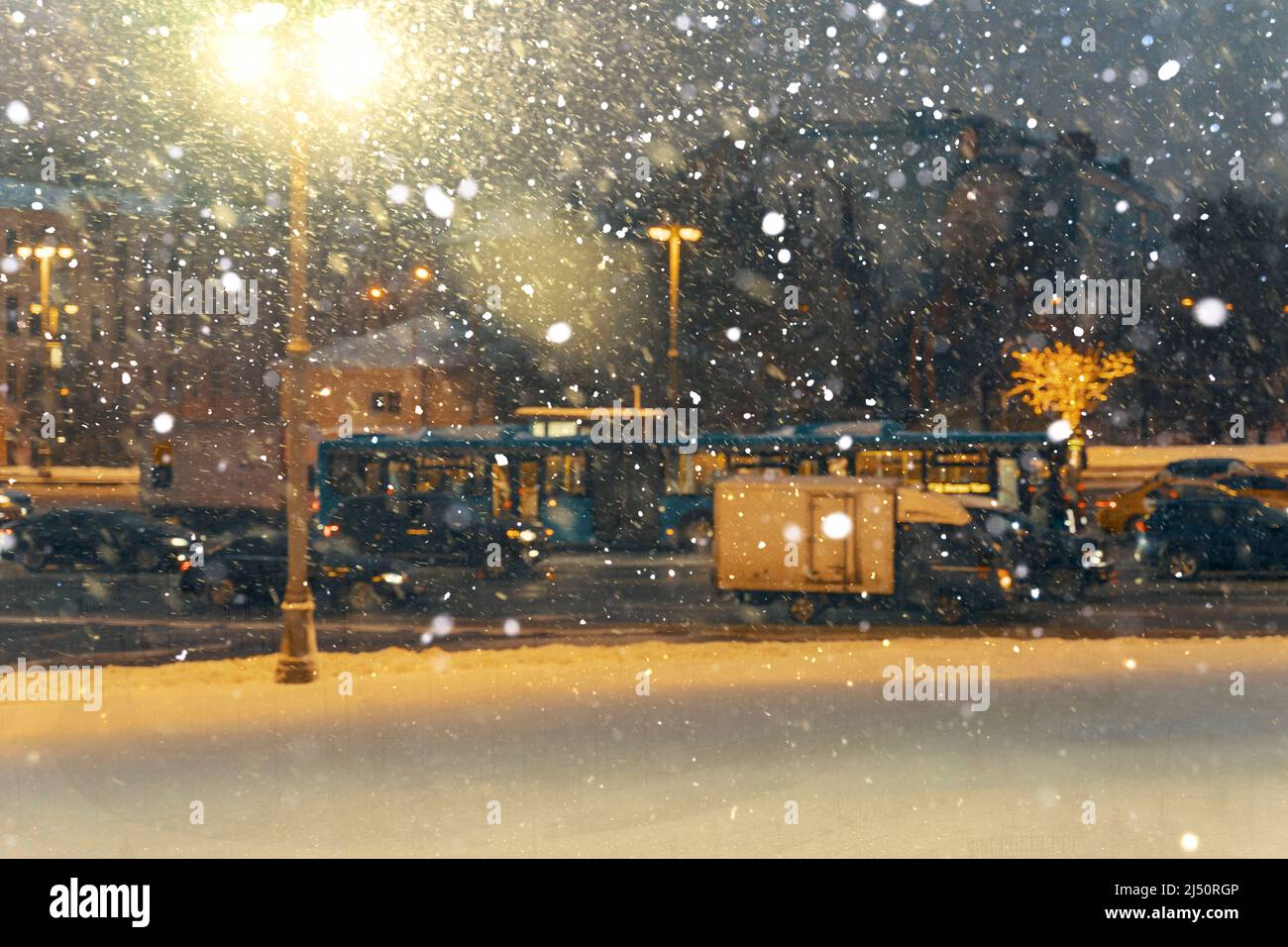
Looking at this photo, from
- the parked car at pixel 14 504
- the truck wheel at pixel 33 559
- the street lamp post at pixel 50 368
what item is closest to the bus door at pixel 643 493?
the truck wheel at pixel 33 559

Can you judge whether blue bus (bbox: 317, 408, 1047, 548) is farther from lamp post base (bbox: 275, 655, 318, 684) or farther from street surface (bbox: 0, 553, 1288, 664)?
lamp post base (bbox: 275, 655, 318, 684)

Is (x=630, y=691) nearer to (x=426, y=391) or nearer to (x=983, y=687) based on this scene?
(x=983, y=687)

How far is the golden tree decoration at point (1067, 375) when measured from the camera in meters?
49.7

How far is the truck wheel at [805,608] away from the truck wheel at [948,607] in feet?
5.45

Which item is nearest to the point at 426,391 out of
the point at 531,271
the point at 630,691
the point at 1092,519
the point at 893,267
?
the point at 531,271

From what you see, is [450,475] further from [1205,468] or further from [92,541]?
[1205,468]

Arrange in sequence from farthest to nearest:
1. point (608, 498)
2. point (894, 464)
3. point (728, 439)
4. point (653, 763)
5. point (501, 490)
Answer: point (608, 498), point (728, 439), point (501, 490), point (894, 464), point (653, 763)

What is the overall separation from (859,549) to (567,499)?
1243 centimetres

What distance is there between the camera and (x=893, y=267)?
196ft

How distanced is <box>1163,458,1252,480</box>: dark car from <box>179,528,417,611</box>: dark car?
25.2 metres

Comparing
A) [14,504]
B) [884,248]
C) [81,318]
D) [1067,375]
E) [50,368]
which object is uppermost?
[884,248]

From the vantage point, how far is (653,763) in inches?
341

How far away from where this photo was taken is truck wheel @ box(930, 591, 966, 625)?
1789 cm

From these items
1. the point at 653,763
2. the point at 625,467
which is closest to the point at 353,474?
the point at 625,467
